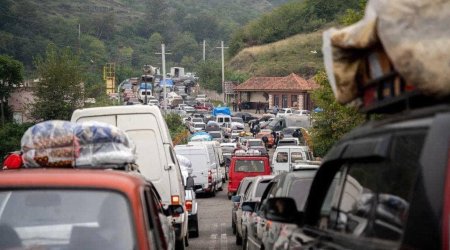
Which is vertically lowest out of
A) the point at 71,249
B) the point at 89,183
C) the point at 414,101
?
the point at 71,249

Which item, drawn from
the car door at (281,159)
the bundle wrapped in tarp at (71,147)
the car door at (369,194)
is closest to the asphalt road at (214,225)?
the car door at (281,159)

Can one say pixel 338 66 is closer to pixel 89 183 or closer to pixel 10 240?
pixel 89 183

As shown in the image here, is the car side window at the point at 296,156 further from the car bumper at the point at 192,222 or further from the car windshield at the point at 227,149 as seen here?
the car bumper at the point at 192,222

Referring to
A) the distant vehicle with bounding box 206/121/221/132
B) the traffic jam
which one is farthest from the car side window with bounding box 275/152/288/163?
the distant vehicle with bounding box 206/121/221/132

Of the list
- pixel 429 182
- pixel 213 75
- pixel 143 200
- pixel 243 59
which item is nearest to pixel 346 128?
pixel 143 200

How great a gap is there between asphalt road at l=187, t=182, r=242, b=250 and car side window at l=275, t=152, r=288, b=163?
286 cm

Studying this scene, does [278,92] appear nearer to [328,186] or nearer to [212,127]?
[212,127]

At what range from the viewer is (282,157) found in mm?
39375

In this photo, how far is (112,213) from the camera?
640cm

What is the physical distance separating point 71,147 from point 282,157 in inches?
1235

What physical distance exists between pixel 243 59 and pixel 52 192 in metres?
148

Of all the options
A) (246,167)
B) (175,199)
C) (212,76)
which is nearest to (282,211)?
(175,199)

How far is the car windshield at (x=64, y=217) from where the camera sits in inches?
251

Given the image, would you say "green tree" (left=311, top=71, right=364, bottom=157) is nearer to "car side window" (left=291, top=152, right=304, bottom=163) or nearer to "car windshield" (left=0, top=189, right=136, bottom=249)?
"car side window" (left=291, top=152, right=304, bottom=163)
